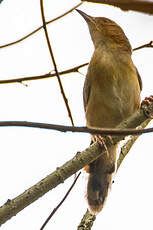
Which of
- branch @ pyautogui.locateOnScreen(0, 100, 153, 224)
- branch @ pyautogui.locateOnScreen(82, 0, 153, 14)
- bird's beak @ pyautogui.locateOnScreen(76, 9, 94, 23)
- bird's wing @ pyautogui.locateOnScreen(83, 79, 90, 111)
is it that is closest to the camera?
branch @ pyautogui.locateOnScreen(82, 0, 153, 14)

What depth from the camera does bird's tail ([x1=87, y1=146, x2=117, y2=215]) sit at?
445cm

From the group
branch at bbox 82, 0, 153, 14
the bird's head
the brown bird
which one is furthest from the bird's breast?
branch at bbox 82, 0, 153, 14

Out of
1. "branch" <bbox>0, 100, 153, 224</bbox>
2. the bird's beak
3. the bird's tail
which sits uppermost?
the bird's beak

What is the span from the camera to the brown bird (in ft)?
14.6

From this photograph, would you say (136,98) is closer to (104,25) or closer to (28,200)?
(104,25)

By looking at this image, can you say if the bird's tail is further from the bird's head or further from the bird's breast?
the bird's head

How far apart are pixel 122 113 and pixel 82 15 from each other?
1578mm

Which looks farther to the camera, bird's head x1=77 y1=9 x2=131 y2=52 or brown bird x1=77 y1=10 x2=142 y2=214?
bird's head x1=77 y1=9 x2=131 y2=52

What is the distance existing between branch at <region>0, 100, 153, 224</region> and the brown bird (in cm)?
191

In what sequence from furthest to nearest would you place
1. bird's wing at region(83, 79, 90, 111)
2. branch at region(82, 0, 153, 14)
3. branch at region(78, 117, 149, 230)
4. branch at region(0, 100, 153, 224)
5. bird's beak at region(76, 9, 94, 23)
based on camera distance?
bird's beak at region(76, 9, 94, 23), bird's wing at region(83, 79, 90, 111), branch at region(78, 117, 149, 230), branch at region(0, 100, 153, 224), branch at region(82, 0, 153, 14)

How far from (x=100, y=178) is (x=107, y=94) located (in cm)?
126

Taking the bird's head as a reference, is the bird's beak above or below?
above

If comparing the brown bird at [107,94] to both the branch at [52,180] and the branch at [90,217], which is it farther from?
the branch at [52,180]

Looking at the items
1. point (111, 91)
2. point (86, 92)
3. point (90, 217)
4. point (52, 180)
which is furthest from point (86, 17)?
point (52, 180)
